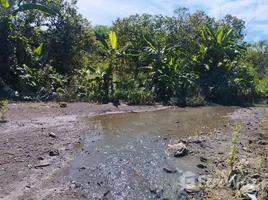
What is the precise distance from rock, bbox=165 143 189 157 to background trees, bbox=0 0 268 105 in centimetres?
769

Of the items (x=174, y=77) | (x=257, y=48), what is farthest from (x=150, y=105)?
(x=257, y=48)

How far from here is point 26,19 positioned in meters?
15.4

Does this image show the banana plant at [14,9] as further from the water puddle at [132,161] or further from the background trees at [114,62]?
the water puddle at [132,161]

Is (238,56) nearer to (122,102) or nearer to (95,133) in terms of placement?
(122,102)

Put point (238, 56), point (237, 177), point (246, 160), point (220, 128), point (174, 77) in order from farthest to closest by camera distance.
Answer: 1. point (238, 56)
2. point (174, 77)
3. point (220, 128)
4. point (246, 160)
5. point (237, 177)

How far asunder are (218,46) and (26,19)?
11.3 metres

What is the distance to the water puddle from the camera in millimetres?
4906

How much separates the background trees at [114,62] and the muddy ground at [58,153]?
376 cm

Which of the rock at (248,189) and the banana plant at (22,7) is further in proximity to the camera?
the banana plant at (22,7)

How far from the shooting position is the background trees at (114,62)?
13891mm

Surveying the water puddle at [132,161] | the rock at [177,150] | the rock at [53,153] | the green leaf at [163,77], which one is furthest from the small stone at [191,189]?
the green leaf at [163,77]

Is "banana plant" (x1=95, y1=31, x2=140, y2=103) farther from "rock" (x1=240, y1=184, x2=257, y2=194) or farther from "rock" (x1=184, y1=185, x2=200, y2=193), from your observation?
"rock" (x1=240, y1=184, x2=257, y2=194)

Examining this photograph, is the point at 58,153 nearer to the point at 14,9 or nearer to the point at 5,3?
the point at 5,3

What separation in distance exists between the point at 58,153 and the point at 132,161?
66.3 inches
